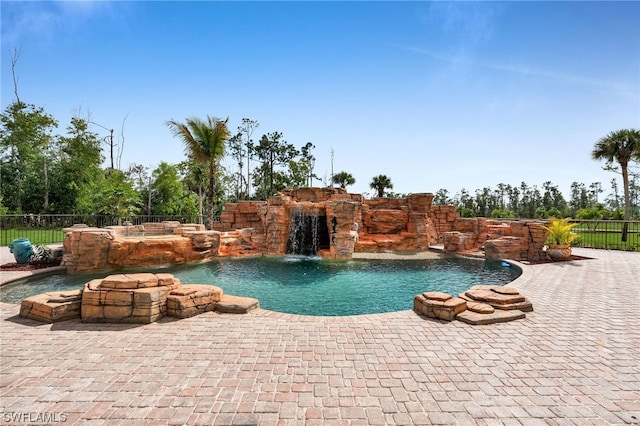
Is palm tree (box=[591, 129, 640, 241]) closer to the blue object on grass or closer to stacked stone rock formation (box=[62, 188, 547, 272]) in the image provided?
stacked stone rock formation (box=[62, 188, 547, 272])

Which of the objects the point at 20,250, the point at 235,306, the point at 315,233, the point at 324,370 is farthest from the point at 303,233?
the point at 324,370

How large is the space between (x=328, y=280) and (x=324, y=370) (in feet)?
18.4

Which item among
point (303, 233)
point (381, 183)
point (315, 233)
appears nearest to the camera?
point (303, 233)

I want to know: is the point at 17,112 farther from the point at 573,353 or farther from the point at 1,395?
the point at 573,353

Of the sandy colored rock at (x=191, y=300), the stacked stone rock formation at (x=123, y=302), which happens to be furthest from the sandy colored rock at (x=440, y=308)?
the stacked stone rock formation at (x=123, y=302)

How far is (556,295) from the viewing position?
230 inches

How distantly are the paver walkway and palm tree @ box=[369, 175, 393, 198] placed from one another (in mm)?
26717

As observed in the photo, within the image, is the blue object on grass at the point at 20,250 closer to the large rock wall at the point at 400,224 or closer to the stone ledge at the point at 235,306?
the stone ledge at the point at 235,306

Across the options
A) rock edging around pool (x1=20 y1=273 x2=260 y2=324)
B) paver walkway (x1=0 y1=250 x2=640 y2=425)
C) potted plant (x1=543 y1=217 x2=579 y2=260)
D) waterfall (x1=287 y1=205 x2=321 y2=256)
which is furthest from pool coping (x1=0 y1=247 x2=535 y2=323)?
waterfall (x1=287 y1=205 x2=321 y2=256)

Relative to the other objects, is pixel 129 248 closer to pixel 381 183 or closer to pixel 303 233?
pixel 303 233

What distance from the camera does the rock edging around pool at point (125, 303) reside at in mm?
4371

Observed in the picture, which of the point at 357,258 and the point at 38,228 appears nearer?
the point at 357,258

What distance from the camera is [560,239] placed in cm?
1035

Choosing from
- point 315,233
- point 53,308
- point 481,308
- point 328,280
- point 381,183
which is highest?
point 381,183
